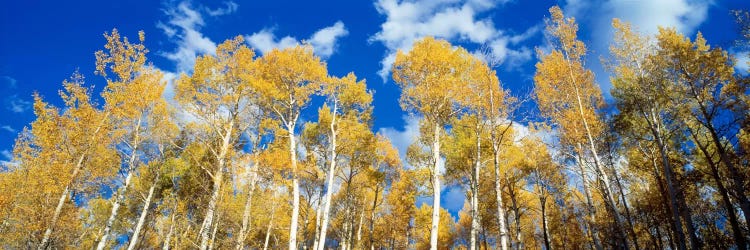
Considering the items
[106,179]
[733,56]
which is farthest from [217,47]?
[733,56]

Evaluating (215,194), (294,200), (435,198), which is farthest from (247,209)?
(435,198)

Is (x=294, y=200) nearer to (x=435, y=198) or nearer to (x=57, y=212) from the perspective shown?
(x=435, y=198)

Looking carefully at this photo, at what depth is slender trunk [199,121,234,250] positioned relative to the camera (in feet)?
38.4

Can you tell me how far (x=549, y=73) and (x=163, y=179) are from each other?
807 inches

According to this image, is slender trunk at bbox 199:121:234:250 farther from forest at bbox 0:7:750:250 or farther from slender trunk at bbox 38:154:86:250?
slender trunk at bbox 38:154:86:250

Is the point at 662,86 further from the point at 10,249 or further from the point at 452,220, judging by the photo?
the point at 10,249

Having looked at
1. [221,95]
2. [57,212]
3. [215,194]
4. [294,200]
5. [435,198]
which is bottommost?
[57,212]

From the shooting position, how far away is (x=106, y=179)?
1361 centimetres

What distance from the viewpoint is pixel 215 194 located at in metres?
12.2

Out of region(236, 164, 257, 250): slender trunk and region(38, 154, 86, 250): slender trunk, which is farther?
region(236, 164, 257, 250): slender trunk

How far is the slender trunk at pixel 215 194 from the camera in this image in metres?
11.7

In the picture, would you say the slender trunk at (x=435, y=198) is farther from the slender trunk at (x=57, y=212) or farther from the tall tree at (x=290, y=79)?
the slender trunk at (x=57, y=212)

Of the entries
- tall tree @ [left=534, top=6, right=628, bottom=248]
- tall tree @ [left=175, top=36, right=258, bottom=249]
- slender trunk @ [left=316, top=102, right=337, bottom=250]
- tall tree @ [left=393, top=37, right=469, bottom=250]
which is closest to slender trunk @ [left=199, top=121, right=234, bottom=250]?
tall tree @ [left=175, top=36, right=258, bottom=249]

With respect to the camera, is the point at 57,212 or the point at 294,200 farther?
the point at 294,200
